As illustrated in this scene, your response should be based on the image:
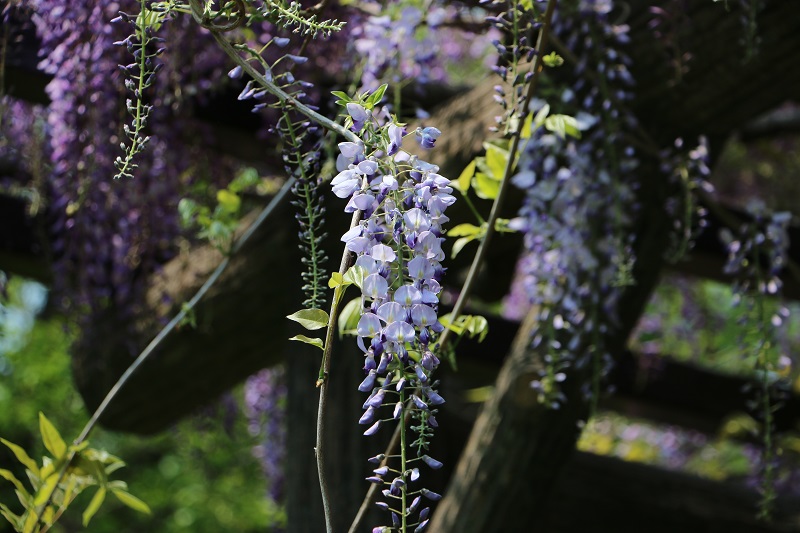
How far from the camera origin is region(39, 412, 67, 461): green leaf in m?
1.28

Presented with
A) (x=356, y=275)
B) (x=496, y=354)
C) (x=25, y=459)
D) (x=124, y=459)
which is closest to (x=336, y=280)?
(x=356, y=275)

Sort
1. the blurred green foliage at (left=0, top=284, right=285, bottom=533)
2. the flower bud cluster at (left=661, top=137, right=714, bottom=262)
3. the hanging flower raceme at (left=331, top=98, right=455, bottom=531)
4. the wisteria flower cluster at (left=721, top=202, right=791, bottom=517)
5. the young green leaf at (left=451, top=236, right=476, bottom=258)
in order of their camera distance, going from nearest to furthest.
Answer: the hanging flower raceme at (left=331, top=98, right=455, bottom=531) → the young green leaf at (left=451, top=236, right=476, bottom=258) → the wisteria flower cluster at (left=721, top=202, right=791, bottom=517) → the flower bud cluster at (left=661, top=137, right=714, bottom=262) → the blurred green foliage at (left=0, top=284, right=285, bottom=533)

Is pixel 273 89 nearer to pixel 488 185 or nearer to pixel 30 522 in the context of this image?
pixel 488 185

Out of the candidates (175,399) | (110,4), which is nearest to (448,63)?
(175,399)

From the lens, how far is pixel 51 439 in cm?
129

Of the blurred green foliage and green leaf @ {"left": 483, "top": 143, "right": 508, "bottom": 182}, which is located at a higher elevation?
green leaf @ {"left": 483, "top": 143, "right": 508, "bottom": 182}

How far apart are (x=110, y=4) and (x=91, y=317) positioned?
2.71 ft

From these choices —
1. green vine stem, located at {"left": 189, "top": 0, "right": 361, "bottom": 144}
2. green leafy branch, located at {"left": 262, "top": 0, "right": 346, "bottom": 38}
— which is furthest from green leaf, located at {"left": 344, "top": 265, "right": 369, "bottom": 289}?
green leafy branch, located at {"left": 262, "top": 0, "right": 346, "bottom": 38}

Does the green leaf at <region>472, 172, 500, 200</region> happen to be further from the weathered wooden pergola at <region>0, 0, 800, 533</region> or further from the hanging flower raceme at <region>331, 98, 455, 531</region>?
the hanging flower raceme at <region>331, 98, 455, 531</region>

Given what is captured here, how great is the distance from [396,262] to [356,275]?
4 cm

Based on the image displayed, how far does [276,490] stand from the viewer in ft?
9.46

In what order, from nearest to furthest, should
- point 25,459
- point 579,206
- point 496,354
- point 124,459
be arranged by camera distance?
point 25,459, point 579,206, point 496,354, point 124,459

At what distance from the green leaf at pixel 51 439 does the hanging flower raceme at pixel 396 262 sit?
54cm

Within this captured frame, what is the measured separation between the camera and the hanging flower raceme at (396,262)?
0.90 m
